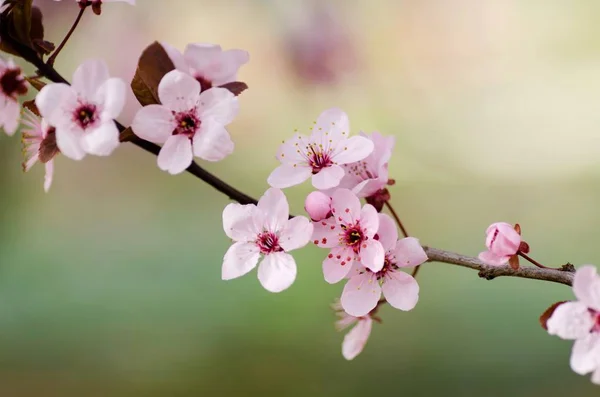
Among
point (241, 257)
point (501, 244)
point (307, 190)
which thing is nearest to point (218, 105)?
point (241, 257)

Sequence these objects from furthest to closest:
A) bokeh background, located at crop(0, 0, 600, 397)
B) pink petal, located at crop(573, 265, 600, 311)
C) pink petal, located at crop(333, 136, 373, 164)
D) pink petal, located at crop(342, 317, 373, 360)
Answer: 1. bokeh background, located at crop(0, 0, 600, 397)
2. pink petal, located at crop(342, 317, 373, 360)
3. pink petal, located at crop(333, 136, 373, 164)
4. pink petal, located at crop(573, 265, 600, 311)

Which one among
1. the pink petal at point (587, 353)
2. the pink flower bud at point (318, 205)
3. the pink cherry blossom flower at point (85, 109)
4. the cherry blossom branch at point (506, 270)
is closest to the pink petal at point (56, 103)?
the pink cherry blossom flower at point (85, 109)

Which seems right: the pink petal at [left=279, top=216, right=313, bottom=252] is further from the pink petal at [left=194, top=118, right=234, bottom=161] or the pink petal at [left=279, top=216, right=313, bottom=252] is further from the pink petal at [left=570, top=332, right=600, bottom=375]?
the pink petal at [left=570, top=332, right=600, bottom=375]

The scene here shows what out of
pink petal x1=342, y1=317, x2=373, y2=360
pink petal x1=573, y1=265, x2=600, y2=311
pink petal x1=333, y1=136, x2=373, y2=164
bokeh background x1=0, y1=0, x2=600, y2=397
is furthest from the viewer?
bokeh background x1=0, y1=0, x2=600, y2=397

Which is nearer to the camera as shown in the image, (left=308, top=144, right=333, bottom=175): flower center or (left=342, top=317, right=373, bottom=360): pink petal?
(left=308, top=144, right=333, bottom=175): flower center

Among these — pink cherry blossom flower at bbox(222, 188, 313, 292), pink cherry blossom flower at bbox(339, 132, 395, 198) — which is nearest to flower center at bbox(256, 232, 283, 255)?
pink cherry blossom flower at bbox(222, 188, 313, 292)

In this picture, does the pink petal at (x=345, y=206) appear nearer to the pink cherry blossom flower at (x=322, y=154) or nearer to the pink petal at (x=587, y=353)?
the pink cherry blossom flower at (x=322, y=154)
